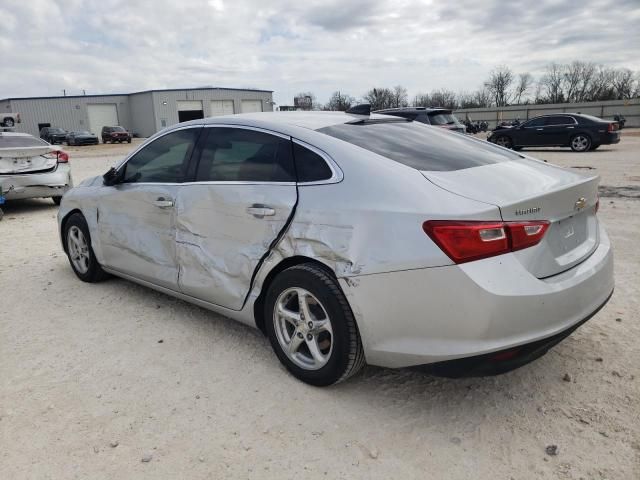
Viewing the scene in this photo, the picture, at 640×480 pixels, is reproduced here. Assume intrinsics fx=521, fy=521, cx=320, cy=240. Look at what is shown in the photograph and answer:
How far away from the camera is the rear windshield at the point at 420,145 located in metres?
2.93

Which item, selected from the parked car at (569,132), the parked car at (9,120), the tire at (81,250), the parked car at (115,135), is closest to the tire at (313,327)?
the tire at (81,250)

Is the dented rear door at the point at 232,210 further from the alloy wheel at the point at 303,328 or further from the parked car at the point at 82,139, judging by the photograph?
the parked car at the point at 82,139

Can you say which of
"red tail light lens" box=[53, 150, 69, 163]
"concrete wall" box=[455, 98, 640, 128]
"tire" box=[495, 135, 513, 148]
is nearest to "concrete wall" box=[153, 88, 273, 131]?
"concrete wall" box=[455, 98, 640, 128]

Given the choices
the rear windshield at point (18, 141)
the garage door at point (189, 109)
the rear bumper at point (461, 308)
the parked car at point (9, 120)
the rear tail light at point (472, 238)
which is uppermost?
the garage door at point (189, 109)

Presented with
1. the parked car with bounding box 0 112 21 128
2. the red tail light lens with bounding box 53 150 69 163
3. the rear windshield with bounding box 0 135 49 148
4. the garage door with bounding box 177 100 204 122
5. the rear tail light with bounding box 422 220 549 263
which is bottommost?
the rear tail light with bounding box 422 220 549 263

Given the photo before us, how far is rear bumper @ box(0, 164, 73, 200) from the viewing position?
8734 mm

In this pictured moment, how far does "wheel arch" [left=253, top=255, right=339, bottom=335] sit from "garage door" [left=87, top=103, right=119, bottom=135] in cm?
6971

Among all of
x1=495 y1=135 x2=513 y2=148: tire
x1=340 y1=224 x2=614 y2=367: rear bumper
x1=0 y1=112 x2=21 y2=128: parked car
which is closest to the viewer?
x1=340 y1=224 x2=614 y2=367: rear bumper

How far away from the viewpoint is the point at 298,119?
349cm

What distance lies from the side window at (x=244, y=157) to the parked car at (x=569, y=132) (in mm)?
16115

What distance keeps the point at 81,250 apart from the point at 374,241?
11.7 feet

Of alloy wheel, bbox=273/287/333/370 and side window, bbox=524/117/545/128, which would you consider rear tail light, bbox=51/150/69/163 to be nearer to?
alloy wheel, bbox=273/287/333/370

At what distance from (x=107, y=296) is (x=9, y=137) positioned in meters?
6.24

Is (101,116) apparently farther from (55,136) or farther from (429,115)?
(429,115)
